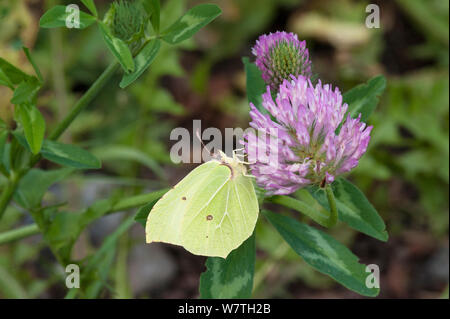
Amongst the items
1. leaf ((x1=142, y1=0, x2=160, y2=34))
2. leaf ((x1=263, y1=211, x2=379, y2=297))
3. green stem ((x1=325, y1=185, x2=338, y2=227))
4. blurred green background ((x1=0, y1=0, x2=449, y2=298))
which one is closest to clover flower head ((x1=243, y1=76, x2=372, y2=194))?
green stem ((x1=325, y1=185, x2=338, y2=227))

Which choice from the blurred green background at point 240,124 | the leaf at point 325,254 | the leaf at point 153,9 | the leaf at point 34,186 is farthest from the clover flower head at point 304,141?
the blurred green background at point 240,124

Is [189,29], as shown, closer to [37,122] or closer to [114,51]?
[114,51]

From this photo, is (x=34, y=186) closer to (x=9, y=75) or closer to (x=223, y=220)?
(x=9, y=75)

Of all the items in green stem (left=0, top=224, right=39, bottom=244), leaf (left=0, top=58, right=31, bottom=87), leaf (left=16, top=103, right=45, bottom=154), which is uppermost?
leaf (left=0, top=58, right=31, bottom=87)

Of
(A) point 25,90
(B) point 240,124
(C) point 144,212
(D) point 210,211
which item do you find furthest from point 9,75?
(B) point 240,124

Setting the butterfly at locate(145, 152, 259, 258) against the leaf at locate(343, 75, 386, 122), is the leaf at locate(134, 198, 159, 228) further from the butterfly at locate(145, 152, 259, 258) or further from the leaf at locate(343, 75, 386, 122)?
the leaf at locate(343, 75, 386, 122)

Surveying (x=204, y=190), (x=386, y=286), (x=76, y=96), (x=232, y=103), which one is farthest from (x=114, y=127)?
(x=204, y=190)
